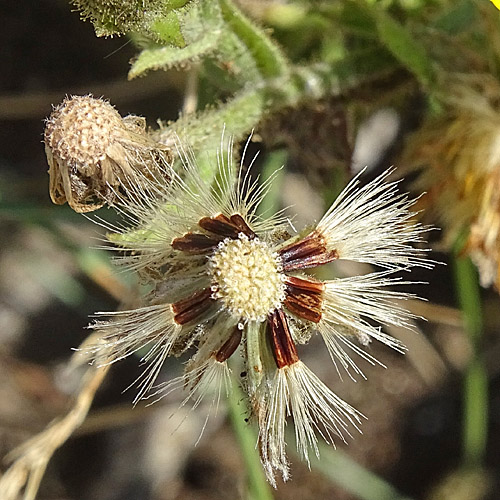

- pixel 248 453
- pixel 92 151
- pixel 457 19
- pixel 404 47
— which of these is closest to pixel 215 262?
pixel 92 151

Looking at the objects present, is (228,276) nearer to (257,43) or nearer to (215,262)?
(215,262)

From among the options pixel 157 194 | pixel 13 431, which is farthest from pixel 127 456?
pixel 157 194

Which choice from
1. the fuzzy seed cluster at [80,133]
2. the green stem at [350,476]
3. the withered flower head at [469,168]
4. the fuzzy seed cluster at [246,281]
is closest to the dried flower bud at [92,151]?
the fuzzy seed cluster at [80,133]

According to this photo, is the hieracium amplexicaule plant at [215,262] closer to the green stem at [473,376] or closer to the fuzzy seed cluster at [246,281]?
the fuzzy seed cluster at [246,281]

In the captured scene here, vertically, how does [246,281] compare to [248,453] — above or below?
above

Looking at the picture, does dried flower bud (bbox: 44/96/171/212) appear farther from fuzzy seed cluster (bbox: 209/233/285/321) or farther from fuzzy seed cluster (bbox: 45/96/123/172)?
fuzzy seed cluster (bbox: 209/233/285/321)

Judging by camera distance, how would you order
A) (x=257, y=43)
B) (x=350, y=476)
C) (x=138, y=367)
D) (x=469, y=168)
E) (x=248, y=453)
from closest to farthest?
1. (x=257, y=43)
2. (x=469, y=168)
3. (x=248, y=453)
4. (x=350, y=476)
5. (x=138, y=367)

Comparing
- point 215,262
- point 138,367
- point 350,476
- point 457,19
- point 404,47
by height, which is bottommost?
point 138,367

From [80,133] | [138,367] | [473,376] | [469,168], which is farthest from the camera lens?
[138,367]

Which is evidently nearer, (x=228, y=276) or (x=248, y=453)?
(x=228, y=276)
